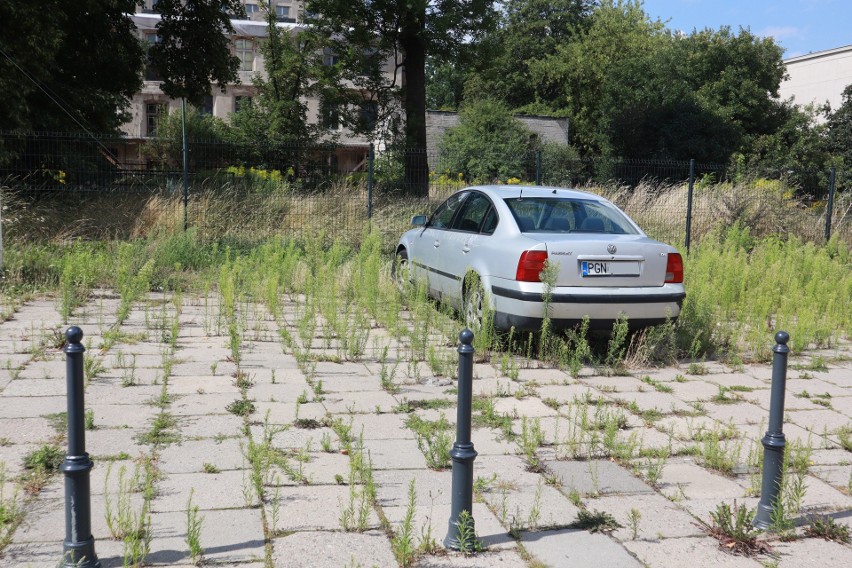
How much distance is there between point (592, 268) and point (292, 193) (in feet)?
36.1

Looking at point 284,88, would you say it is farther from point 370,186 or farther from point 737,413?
point 737,413

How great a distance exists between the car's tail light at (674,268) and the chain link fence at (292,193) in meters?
8.19

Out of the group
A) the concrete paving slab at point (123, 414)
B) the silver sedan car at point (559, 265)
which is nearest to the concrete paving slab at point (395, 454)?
the concrete paving slab at point (123, 414)

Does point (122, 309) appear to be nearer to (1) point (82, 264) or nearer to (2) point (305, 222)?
(1) point (82, 264)

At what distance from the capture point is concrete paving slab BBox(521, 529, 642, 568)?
12.1 ft

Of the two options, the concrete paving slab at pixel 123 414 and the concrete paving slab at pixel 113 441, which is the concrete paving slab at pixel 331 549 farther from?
the concrete paving slab at pixel 123 414

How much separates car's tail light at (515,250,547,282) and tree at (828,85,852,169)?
1654 inches

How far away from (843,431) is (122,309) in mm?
7209

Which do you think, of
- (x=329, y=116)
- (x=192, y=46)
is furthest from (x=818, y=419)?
(x=329, y=116)

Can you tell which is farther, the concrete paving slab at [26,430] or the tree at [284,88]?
the tree at [284,88]

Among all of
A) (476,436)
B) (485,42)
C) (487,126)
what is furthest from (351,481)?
(487,126)

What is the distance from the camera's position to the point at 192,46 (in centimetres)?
2280

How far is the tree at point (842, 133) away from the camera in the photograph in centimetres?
4419

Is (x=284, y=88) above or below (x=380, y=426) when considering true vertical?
→ above
